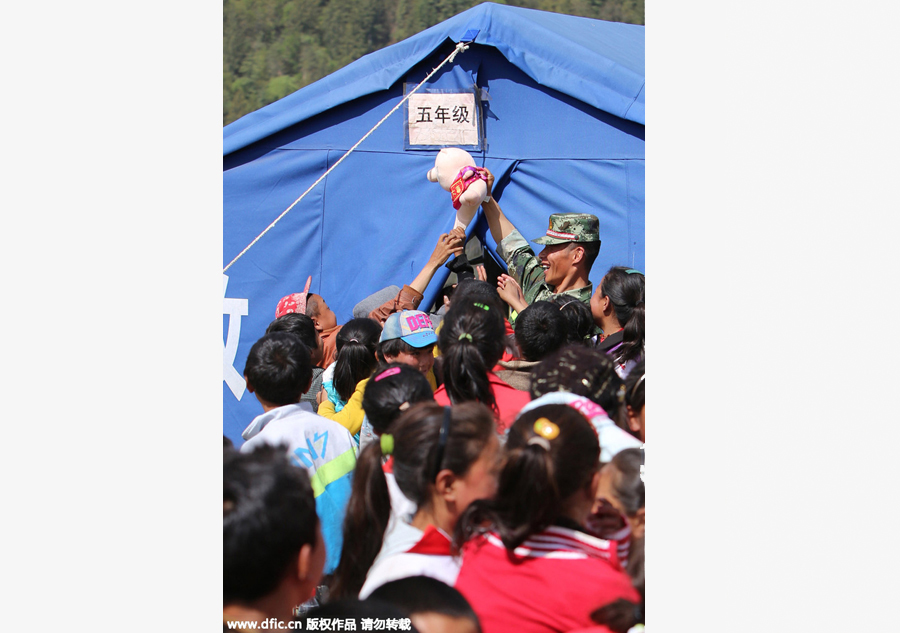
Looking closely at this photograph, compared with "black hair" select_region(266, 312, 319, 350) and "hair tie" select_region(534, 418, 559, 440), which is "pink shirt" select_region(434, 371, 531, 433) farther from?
"black hair" select_region(266, 312, 319, 350)

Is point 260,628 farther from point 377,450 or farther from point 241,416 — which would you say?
point 241,416

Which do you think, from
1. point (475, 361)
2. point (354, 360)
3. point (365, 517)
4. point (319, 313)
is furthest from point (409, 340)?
point (319, 313)

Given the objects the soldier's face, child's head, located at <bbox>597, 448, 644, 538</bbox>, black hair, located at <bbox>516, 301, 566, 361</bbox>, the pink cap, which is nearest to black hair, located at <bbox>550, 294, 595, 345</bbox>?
black hair, located at <bbox>516, 301, 566, 361</bbox>

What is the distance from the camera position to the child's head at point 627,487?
46.7 inches

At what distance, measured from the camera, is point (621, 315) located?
223 centimetres

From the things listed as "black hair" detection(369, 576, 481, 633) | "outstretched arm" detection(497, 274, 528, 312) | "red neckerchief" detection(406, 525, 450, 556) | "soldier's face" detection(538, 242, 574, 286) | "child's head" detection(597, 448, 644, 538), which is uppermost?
"soldier's face" detection(538, 242, 574, 286)

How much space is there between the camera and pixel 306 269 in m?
3.29

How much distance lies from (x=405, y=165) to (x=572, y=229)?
89cm

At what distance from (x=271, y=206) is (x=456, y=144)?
0.93 meters

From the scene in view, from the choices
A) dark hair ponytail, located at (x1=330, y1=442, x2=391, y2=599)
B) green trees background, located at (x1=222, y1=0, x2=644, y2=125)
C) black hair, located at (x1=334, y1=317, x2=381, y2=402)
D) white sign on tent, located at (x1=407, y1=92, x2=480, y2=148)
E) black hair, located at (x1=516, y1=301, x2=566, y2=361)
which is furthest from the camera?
green trees background, located at (x1=222, y1=0, x2=644, y2=125)

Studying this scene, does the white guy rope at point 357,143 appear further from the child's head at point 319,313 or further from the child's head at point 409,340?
the child's head at point 409,340

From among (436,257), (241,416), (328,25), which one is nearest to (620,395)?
(436,257)

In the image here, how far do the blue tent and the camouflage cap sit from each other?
0.26m

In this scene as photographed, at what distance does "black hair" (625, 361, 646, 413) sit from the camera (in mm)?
1644
